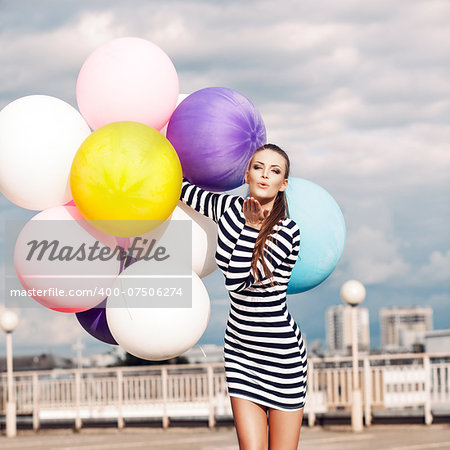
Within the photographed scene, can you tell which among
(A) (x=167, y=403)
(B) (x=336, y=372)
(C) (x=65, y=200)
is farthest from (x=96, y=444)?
(C) (x=65, y=200)

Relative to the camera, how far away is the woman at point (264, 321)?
288cm

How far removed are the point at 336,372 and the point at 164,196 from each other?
36.7 feet

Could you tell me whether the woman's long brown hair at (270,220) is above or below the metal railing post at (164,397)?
above

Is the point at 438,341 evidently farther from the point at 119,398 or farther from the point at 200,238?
the point at 200,238

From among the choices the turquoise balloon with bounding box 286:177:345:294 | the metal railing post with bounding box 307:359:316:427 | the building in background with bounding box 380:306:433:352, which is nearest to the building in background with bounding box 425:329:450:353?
the metal railing post with bounding box 307:359:316:427

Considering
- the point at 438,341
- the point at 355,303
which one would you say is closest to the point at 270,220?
the point at 355,303

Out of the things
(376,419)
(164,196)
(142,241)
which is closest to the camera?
(164,196)

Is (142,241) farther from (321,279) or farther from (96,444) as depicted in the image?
(96,444)

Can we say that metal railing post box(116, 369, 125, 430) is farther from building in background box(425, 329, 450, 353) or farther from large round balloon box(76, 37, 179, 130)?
building in background box(425, 329, 450, 353)

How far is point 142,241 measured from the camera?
3.13 m

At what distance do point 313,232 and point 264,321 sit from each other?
0.51 meters

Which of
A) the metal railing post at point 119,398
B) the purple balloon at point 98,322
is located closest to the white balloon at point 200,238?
the purple balloon at point 98,322

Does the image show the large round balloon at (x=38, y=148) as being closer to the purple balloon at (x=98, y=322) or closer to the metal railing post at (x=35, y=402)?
the purple balloon at (x=98, y=322)

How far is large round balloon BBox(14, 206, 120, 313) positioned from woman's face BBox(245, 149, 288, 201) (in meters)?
0.74
